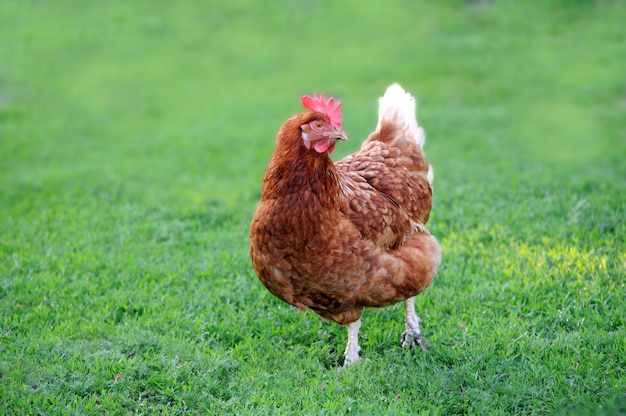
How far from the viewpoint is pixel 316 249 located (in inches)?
170

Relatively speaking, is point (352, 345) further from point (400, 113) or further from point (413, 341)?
point (400, 113)

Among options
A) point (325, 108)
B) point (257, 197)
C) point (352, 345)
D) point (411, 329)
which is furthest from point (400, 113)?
point (257, 197)

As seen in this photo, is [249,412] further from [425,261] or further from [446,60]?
[446,60]

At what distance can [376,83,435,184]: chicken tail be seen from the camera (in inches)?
215

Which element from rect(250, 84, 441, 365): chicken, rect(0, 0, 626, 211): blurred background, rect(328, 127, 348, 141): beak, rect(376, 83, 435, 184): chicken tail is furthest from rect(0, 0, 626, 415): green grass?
rect(328, 127, 348, 141): beak

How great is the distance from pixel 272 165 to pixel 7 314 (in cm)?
264

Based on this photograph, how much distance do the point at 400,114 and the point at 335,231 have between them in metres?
1.56

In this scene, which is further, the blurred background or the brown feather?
the blurred background

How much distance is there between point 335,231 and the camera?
437 centimetres

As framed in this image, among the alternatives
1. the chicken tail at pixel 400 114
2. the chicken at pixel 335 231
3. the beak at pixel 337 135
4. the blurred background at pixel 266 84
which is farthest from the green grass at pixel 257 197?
the beak at pixel 337 135

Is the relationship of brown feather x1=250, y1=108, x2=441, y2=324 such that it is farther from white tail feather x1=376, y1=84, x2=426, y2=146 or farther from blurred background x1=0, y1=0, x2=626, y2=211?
blurred background x1=0, y1=0, x2=626, y2=211

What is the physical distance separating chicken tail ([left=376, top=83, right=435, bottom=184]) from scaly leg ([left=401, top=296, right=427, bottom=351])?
104 centimetres

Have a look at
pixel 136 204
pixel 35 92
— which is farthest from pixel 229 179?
pixel 35 92

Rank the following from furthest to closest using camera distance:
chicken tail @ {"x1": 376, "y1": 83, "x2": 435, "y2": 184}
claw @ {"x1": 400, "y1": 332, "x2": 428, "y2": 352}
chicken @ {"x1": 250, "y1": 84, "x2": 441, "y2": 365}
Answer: chicken tail @ {"x1": 376, "y1": 83, "x2": 435, "y2": 184} < claw @ {"x1": 400, "y1": 332, "x2": 428, "y2": 352} < chicken @ {"x1": 250, "y1": 84, "x2": 441, "y2": 365}
